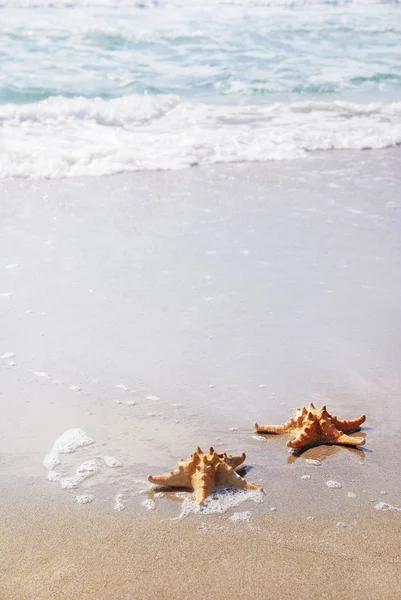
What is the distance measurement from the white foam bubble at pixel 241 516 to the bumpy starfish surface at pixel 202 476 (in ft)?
0.50

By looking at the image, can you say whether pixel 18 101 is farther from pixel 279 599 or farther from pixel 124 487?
pixel 279 599

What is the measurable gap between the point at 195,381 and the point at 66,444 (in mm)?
935

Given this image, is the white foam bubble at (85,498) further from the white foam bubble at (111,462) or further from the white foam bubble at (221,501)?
the white foam bubble at (221,501)

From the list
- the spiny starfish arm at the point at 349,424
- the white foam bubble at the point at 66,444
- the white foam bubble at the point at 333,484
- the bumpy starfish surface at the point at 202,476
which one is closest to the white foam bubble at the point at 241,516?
the bumpy starfish surface at the point at 202,476

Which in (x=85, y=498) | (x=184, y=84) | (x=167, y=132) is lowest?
(x=85, y=498)

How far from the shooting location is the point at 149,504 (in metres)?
3.22

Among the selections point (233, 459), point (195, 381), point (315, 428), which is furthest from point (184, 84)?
point (233, 459)

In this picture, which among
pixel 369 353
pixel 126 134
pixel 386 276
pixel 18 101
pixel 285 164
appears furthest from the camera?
pixel 18 101

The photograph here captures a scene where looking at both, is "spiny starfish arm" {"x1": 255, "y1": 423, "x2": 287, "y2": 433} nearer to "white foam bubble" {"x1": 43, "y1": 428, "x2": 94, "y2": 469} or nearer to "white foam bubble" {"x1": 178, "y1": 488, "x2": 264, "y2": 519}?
"white foam bubble" {"x1": 178, "y1": 488, "x2": 264, "y2": 519}

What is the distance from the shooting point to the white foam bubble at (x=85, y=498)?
3246 mm

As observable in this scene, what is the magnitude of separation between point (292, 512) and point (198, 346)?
5.60 ft

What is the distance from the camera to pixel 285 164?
941 cm

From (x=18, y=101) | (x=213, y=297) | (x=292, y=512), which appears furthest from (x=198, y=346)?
(x=18, y=101)

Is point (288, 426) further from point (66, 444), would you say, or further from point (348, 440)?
point (66, 444)
